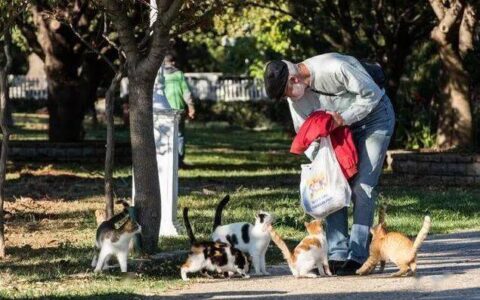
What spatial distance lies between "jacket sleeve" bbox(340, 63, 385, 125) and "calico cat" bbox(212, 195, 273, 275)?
1.03m

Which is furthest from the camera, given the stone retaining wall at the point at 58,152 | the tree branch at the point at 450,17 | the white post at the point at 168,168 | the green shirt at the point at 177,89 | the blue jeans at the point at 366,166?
the stone retaining wall at the point at 58,152

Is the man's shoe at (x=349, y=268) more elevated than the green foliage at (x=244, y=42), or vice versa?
the green foliage at (x=244, y=42)

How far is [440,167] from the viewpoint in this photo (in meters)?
21.2

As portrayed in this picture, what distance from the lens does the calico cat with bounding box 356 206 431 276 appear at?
984 centimetres

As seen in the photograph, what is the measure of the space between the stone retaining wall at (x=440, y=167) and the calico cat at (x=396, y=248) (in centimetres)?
1065

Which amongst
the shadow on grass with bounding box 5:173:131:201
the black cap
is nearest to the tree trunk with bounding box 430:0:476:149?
the shadow on grass with bounding box 5:173:131:201

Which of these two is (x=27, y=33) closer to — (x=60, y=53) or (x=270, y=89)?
(x=60, y=53)

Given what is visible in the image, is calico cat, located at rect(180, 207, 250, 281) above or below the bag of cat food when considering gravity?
below

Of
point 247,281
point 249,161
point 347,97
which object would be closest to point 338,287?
point 247,281

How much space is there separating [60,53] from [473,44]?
740cm

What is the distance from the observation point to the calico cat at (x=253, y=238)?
10398 millimetres

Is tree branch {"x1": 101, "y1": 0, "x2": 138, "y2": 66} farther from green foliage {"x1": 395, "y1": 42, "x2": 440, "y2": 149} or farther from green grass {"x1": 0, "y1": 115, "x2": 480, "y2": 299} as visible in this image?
green foliage {"x1": 395, "y1": 42, "x2": 440, "y2": 149}

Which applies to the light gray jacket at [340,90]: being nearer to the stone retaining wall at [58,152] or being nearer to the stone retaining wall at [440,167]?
the stone retaining wall at [440,167]

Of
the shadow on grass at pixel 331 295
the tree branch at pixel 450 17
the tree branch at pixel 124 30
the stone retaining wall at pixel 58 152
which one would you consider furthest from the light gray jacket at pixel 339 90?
the stone retaining wall at pixel 58 152
